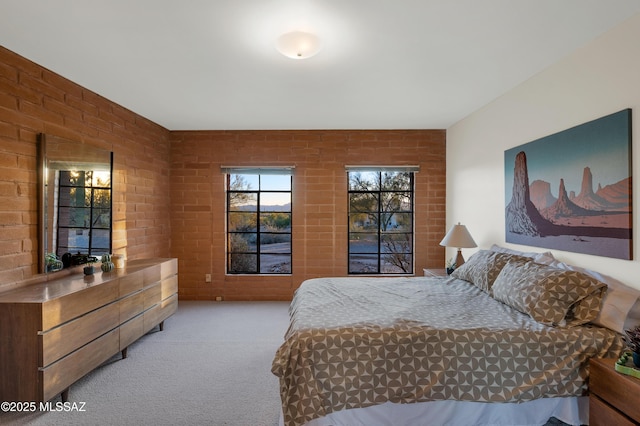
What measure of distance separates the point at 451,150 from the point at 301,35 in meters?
3.16

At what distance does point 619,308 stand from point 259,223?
13.3ft

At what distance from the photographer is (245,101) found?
3543 mm

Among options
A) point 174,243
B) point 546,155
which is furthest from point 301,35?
point 174,243

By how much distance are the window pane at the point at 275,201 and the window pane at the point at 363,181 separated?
3.19ft

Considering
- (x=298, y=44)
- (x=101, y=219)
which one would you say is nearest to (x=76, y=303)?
(x=101, y=219)

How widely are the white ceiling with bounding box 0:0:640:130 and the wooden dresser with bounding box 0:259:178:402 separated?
1774 millimetres

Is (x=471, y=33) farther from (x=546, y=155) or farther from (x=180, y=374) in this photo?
(x=180, y=374)

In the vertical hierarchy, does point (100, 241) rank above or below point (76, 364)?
above

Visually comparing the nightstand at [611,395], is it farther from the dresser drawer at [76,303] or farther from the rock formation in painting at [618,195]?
the dresser drawer at [76,303]

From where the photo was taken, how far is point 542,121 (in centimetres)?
278

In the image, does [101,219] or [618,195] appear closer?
[618,195]

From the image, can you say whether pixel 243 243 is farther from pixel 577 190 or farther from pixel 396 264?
pixel 577 190

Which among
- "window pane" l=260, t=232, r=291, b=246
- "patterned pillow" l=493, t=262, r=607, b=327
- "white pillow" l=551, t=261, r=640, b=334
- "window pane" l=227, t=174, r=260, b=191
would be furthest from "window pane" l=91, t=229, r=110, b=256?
"white pillow" l=551, t=261, r=640, b=334

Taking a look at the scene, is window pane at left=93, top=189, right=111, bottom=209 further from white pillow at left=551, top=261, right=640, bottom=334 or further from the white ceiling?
white pillow at left=551, top=261, right=640, bottom=334
